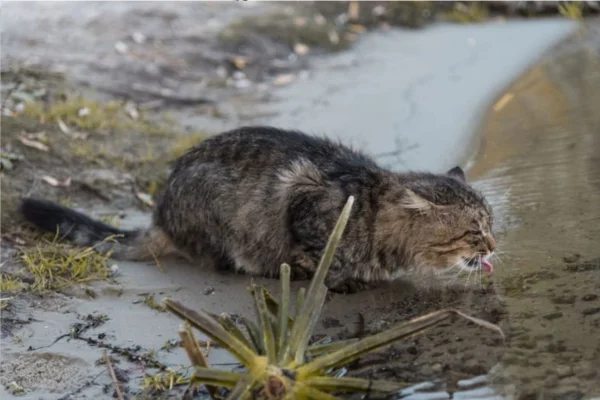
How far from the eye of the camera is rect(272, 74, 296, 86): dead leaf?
31.9 ft

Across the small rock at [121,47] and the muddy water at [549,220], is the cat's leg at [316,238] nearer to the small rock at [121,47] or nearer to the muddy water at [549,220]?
the muddy water at [549,220]

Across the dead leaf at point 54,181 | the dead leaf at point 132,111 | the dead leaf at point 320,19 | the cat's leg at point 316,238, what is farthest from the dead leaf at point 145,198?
the dead leaf at point 320,19

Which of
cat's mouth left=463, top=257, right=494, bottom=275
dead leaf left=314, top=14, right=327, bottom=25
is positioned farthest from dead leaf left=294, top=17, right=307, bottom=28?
cat's mouth left=463, top=257, right=494, bottom=275

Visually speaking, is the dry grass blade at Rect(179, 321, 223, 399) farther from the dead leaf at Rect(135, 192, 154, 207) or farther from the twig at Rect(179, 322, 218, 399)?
the dead leaf at Rect(135, 192, 154, 207)

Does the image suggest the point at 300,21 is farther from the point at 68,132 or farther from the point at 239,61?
the point at 68,132

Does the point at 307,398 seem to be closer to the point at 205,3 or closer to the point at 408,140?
the point at 408,140

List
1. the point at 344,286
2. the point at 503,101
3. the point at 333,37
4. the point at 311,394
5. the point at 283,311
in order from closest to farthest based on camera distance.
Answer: the point at 311,394 < the point at 283,311 < the point at 344,286 < the point at 503,101 < the point at 333,37

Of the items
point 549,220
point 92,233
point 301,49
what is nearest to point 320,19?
point 301,49

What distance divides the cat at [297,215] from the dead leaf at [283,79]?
4120 millimetres

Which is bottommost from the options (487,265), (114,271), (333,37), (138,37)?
(114,271)

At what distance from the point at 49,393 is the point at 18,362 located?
1.11 ft

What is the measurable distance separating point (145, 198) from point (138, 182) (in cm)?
24

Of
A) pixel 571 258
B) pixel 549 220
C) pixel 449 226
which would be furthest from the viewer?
pixel 549 220

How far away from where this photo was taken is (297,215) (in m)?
5.08
